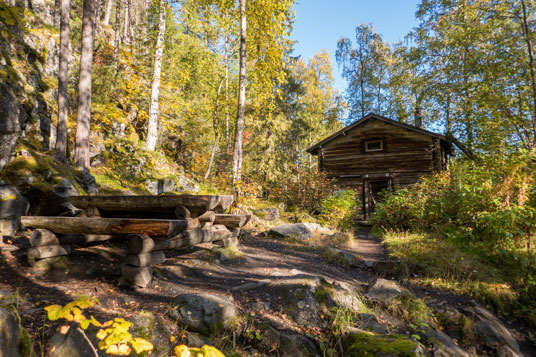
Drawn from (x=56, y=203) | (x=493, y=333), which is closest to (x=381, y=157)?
(x=493, y=333)

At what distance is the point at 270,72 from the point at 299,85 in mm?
16531

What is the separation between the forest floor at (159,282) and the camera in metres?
2.89

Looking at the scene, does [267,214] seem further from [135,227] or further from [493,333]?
[493,333]

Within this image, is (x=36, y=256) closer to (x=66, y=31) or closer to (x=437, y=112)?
(x=66, y=31)

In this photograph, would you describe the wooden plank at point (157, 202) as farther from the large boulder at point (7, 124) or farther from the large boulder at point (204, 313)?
the large boulder at point (7, 124)

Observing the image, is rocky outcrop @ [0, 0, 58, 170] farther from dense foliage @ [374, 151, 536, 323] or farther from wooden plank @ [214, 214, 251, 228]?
dense foliage @ [374, 151, 536, 323]

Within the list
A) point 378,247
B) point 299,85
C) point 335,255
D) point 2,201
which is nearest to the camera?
point 2,201

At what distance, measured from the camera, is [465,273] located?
5.65 m

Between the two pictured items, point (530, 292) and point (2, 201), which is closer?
point (2, 201)

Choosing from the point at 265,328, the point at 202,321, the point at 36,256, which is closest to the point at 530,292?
the point at 265,328

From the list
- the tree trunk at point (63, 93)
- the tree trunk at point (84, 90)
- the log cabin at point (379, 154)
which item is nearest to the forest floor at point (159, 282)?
A: the tree trunk at point (63, 93)

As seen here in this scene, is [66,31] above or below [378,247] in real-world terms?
above

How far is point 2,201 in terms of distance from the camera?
4.54 metres

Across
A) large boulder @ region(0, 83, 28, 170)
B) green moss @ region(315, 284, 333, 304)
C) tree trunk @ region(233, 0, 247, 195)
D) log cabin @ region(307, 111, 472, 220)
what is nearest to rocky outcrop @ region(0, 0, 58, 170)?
large boulder @ region(0, 83, 28, 170)
